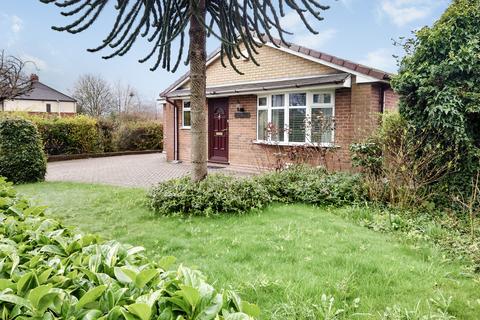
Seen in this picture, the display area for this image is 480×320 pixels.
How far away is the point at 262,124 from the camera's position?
1307cm

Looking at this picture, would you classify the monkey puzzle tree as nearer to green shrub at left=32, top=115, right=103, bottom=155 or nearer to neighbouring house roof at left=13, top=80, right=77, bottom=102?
green shrub at left=32, top=115, right=103, bottom=155

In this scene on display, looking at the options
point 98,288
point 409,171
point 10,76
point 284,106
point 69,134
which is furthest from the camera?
point 69,134

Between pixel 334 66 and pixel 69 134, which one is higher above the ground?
pixel 334 66

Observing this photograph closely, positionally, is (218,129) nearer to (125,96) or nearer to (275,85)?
(275,85)

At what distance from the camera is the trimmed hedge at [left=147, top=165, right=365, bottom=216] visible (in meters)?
6.26

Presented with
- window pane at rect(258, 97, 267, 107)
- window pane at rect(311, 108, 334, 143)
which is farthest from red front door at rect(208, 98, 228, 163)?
window pane at rect(311, 108, 334, 143)

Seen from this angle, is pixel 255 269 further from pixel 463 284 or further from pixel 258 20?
pixel 258 20

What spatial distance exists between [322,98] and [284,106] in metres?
1.38

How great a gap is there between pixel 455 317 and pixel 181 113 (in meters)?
14.5

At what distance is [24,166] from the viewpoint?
35.4 ft

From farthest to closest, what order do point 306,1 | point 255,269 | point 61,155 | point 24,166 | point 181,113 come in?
point 61,155, point 181,113, point 24,166, point 306,1, point 255,269

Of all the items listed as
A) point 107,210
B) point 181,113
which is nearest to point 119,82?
point 181,113

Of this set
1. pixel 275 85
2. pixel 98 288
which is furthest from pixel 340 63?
pixel 98 288

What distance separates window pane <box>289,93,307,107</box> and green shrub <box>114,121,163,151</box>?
13388 mm
